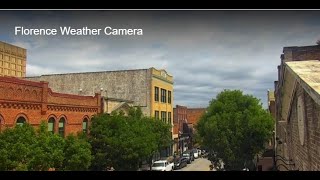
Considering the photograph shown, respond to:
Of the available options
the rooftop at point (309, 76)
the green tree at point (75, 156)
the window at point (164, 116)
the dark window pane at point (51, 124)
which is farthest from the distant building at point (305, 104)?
the window at point (164, 116)

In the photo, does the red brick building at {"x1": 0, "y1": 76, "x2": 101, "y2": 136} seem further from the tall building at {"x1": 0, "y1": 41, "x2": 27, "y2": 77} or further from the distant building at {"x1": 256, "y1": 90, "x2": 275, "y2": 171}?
the distant building at {"x1": 256, "y1": 90, "x2": 275, "y2": 171}

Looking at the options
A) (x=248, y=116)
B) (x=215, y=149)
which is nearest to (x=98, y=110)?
(x=215, y=149)

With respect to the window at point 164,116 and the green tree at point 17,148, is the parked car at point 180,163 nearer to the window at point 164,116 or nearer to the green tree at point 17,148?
the window at point 164,116

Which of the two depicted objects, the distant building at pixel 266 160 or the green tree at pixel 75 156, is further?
the distant building at pixel 266 160

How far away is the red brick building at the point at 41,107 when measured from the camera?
600 inches

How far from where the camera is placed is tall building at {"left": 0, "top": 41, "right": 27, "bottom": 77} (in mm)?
18422

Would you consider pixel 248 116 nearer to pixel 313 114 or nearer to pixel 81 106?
pixel 81 106

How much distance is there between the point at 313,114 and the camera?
570 centimetres

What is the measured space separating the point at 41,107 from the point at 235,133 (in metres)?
11.6

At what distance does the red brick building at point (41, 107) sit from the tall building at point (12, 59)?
8.07 ft

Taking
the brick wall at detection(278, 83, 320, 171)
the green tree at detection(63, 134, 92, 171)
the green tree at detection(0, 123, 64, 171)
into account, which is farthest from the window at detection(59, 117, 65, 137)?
the brick wall at detection(278, 83, 320, 171)

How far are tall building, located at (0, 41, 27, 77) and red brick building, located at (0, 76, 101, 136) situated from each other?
2460 millimetres

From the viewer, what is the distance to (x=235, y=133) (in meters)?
20.9
